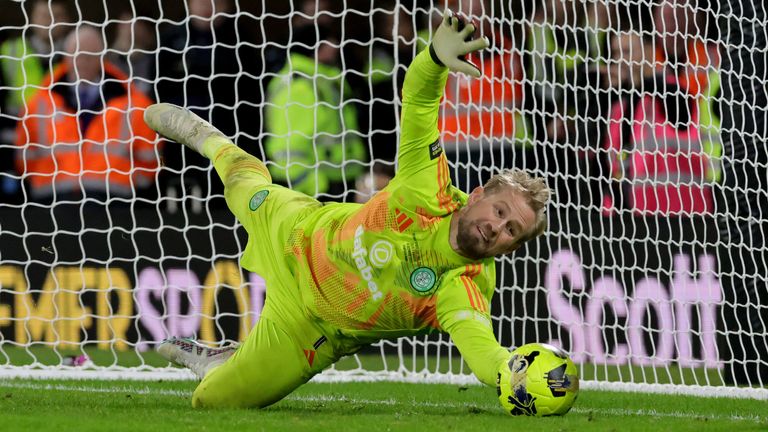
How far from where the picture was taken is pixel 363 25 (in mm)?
11148

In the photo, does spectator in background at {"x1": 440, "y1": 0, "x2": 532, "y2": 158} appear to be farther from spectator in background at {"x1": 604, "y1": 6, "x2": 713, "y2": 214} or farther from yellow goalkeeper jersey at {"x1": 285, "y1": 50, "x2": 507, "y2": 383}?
yellow goalkeeper jersey at {"x1": 285, "y1": 50, "x2": 507, "y2": 383}

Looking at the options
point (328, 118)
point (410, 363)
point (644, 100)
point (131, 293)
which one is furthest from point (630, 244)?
point (131, 293)

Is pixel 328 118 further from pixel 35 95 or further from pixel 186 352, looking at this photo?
pixel 186 352

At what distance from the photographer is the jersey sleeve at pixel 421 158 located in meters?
5.21

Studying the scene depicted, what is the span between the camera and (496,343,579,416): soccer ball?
482 cm

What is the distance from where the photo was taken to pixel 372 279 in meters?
5.46

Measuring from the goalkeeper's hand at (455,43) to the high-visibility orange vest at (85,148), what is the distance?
5.45 meters

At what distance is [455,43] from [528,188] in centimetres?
75

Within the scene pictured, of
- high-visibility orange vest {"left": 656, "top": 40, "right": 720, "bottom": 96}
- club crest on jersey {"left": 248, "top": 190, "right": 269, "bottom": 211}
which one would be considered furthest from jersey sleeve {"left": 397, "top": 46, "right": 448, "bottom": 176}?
high-visibility orange vest {"left": 656, "top": 40, "right": 720, "bottom": 96}

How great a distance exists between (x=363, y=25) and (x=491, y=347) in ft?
21.6

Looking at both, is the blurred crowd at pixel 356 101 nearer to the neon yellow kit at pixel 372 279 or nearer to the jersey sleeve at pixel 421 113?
the neon yellow kit at pixel 372 279

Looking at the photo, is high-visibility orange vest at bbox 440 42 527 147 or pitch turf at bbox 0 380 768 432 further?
high-visibility orange vest at bbox 440 42 527 147

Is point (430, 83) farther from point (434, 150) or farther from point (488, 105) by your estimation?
point (488, 105)

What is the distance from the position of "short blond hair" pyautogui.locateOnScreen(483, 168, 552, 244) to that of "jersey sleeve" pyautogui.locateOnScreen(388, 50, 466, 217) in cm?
24
